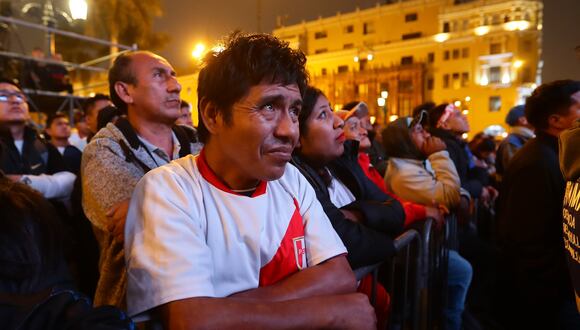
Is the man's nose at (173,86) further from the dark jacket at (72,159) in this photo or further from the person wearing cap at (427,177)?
the person wearing cap at (427,177)

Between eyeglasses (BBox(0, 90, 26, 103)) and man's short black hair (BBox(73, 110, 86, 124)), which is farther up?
eyeglasses (BBox(0, 90, 26, 103))

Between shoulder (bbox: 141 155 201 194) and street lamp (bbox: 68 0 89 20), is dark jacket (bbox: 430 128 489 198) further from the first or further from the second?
A: street lamp (bbox: 68 0 89 20)

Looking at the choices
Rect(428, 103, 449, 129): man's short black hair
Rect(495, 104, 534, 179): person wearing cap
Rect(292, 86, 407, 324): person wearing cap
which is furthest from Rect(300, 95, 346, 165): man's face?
Rect(428, 103, 449, 129): man's short black hair

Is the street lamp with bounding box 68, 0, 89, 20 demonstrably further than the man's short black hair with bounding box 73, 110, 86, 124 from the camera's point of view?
No

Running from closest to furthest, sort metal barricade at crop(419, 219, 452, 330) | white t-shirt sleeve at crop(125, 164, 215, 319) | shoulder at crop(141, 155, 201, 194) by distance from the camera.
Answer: white t-shirt sleeve at crop(125, 164, 215, 319), shoulder at crop(141, 155, 201, 194), metal barricade at crop(419, 219, 452, 330)

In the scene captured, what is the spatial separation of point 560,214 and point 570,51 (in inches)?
90.2

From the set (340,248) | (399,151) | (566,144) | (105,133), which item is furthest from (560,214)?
(105,133)

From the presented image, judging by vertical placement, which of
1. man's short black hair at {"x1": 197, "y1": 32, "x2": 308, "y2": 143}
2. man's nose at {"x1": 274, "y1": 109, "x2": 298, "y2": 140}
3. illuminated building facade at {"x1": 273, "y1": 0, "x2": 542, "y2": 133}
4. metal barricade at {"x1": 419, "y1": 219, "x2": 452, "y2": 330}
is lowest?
metal barricade at {"x1": 419, "y1": 219, "x2": 452, "y2": 330}

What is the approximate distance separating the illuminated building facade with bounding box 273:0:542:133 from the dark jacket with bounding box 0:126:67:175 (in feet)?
130

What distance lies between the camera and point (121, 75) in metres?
3.16

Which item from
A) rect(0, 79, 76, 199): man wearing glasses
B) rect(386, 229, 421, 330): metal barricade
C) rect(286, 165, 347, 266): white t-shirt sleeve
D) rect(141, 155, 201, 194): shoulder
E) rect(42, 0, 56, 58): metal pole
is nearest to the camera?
rect(141, 155, 201, 194): shoulder

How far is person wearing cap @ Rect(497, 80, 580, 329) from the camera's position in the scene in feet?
10.5

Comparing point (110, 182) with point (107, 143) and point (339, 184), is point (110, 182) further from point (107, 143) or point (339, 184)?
point (339, 184)

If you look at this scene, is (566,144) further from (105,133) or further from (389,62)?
(389,62)
